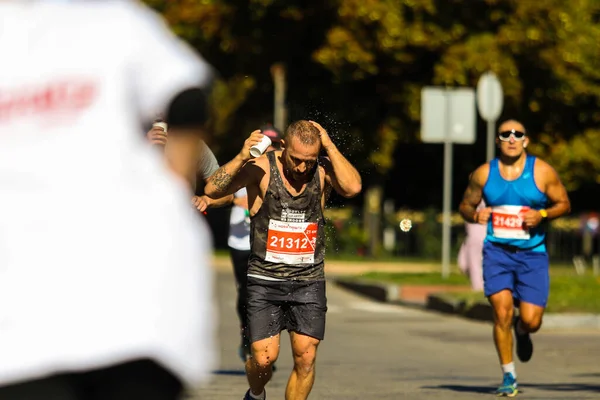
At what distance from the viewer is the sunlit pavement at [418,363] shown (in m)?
10.6

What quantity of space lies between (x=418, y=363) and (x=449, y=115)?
11128mm

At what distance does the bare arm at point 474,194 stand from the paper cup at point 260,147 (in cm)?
357

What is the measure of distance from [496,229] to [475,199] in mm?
325

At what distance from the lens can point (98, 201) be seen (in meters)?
2.84

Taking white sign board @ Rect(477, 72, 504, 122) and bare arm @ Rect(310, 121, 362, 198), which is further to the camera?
white sign board @ Rect(477, 72, 504, 122)

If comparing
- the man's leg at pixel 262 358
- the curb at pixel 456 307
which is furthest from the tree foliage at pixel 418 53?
the man's leg at pixel 262 358

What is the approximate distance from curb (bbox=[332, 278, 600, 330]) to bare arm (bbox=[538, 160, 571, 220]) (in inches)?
242

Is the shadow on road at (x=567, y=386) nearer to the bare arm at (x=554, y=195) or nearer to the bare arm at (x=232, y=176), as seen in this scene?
the bare arm at (x=554, y=195)

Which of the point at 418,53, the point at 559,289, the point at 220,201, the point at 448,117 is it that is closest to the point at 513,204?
the point at 220,201

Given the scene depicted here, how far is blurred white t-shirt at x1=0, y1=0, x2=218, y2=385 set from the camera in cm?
279

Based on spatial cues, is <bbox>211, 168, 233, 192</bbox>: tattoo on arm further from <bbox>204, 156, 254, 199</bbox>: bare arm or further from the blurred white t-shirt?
the blurred white t-shirt

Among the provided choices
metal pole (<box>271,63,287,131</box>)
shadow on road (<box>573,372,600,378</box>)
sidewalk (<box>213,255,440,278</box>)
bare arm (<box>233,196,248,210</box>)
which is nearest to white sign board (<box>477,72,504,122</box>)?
sidewalk (<box>213,255,440,278</box>)

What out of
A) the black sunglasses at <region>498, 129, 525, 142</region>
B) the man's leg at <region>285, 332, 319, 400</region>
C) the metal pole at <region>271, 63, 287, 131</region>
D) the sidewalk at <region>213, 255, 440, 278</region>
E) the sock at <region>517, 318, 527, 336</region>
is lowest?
the sidewalk at <region>213, 255, 440, 278</region>

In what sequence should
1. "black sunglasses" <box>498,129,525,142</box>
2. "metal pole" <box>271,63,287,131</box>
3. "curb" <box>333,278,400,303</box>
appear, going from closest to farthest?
"black sunglasses" <box>498,129,525,142</box> < "curb" <box>333,278,400,303</box> < "metal pole" <box>271,63,287,131</box>
